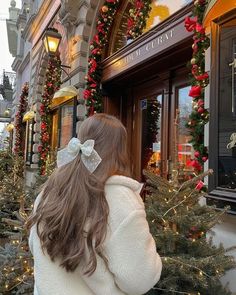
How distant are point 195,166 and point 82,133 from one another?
2646mm

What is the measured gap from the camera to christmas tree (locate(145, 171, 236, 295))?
272cm

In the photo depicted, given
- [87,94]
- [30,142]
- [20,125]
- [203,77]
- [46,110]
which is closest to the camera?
[203,77]

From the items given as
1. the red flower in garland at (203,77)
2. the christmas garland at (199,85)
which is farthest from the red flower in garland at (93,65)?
the red flower in garland at (203,77)

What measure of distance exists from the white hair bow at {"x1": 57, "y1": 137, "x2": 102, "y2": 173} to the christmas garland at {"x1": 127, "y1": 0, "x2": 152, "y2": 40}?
5.67 metres

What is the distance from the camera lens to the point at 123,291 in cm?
169

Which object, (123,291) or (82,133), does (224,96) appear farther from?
(123,291)

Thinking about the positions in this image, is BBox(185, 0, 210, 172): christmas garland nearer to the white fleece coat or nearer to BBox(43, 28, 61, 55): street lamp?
the white fleece coat

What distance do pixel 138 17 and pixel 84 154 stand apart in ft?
19.5

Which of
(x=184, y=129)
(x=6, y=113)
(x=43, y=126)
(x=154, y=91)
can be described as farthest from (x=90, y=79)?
(x=6, y=113)

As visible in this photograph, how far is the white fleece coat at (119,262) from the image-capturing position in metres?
1.63

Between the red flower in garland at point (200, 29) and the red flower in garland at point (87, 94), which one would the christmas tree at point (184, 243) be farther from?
the red flower in garland at point (87, 94)

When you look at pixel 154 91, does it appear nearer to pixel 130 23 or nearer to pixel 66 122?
pixel 130 23

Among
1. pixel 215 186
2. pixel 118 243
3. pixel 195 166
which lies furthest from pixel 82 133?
pixel 195 166

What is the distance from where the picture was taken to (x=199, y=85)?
14.0ft
